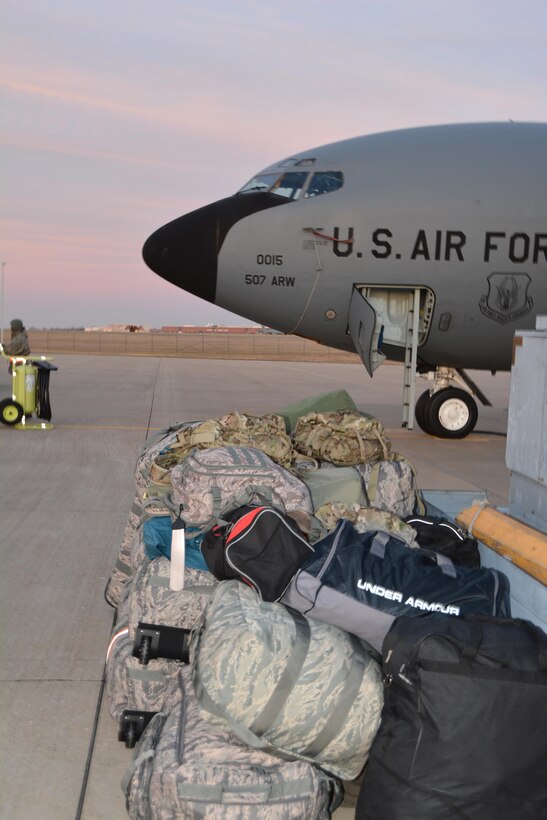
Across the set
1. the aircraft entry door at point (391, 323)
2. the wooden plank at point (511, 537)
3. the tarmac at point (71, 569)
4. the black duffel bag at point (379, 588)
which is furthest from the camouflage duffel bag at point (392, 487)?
the aircraft entry door at point (391, 323)

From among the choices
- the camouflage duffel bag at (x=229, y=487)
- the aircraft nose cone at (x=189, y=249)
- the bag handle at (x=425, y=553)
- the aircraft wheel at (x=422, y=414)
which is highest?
the aircraft nose cone at (x=189, y=249)

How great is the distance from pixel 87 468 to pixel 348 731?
22.3 ft

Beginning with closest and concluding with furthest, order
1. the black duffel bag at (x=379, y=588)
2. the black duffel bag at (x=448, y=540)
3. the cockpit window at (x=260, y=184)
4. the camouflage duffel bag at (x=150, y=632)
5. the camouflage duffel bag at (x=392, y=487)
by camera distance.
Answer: the black duffel bag at (x=379, y=588)
the camouflage duffel bag at (x=150, y=632)
the black duffel bag at (x=448, y=540)
the camouflage duffel bag at (x=392, y=487)
the cockpit window at (x=260, y=184)

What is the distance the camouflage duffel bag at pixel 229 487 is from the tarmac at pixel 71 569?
0.94 meters

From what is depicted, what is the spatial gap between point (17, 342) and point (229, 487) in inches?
376

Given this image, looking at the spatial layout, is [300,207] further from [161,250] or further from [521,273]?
[521,273]

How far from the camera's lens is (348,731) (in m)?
2.88

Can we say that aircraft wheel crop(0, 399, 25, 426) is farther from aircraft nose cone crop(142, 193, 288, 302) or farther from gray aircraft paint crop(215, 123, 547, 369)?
gray aircraft paint crop(215, 123, 547, 369)

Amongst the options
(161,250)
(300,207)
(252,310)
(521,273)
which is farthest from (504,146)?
(161,250)

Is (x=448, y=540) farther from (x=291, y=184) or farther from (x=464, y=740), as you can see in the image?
(x=291, y=184)

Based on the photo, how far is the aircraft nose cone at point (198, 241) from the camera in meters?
11.4

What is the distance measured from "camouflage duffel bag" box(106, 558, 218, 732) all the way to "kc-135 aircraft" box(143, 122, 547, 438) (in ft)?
25.1

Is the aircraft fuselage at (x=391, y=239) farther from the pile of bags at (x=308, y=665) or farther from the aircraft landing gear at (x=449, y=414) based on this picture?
the pile of bags at (x=308, y=665)

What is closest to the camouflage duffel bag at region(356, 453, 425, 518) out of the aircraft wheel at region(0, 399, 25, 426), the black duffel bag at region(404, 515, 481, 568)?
the black duffel bag at region(404, 515, 481, 568)
